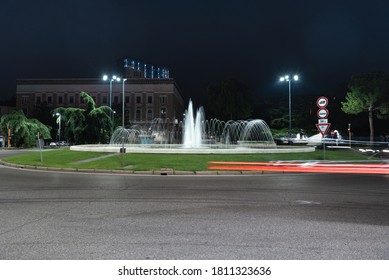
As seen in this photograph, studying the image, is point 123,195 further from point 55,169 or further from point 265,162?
point 265,162

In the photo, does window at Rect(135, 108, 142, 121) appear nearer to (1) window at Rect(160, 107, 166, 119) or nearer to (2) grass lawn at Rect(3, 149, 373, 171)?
(1) window at Rect(160, 107, 166, 119)

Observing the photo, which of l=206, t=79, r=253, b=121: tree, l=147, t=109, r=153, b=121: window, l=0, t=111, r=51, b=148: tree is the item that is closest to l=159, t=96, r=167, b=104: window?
l=147, t=109, r=153, b=121: window

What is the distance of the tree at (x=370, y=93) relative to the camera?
184ft

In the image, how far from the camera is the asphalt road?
502 cm

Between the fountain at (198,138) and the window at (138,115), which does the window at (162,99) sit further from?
the window at (138,115)

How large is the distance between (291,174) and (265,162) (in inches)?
191

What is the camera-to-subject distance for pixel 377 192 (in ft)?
35.3

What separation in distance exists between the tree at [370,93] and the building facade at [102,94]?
199ft

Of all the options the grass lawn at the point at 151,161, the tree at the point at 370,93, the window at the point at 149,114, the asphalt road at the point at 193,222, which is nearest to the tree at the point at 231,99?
the tree at the point at 370,93

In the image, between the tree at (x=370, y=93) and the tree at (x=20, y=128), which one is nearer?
the tree at (x=20, y=128)

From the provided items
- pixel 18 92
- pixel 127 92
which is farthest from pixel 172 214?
pixel 18 92

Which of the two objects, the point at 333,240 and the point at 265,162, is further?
the point at 265,162

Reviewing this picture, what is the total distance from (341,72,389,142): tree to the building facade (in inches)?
2394

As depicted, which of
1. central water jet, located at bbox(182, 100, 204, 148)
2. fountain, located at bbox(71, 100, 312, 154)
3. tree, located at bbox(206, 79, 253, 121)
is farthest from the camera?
tree, located at bbox(206, 79, 253, 121)
